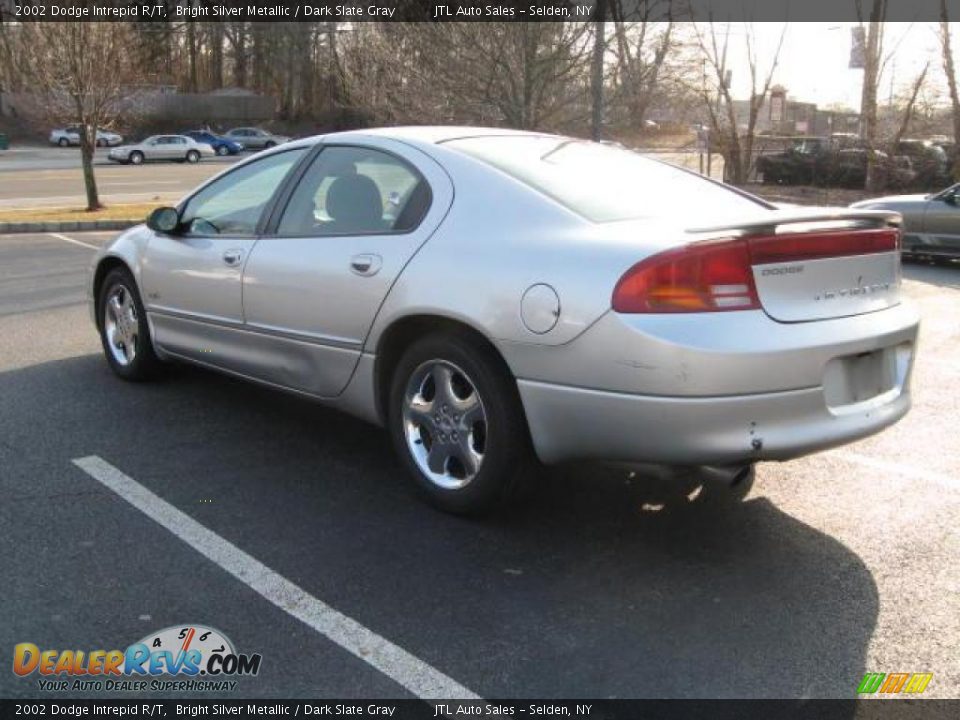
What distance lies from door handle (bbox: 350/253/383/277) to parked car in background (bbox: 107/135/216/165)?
42.5 m

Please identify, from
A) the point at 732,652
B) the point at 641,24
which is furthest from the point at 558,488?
the point at 641,24

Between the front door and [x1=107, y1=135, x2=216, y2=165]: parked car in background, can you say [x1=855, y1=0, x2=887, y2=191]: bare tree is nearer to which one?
the front door

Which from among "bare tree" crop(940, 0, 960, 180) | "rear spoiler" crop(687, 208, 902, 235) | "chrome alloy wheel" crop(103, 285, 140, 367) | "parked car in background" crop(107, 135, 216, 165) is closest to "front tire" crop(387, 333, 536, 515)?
"rear spoiler" crop(687, 208, 902, 235)

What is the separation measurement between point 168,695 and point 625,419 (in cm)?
167

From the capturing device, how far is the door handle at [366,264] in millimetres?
3953

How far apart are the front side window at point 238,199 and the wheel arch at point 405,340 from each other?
3.90ft

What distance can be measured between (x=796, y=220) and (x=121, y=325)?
416 cm

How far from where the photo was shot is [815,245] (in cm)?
337

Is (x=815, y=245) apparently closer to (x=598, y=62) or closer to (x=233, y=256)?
(x=233, y=256)

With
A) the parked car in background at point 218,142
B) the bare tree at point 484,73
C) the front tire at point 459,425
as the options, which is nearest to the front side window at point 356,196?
the front tire at point 459,425

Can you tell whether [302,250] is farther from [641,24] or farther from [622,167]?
[641,24]

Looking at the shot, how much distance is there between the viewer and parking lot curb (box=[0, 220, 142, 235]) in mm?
15247

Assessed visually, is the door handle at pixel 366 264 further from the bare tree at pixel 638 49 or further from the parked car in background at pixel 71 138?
the parked car in background at pixel 71 138

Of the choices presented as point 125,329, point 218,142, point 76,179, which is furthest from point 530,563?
point 218,142
